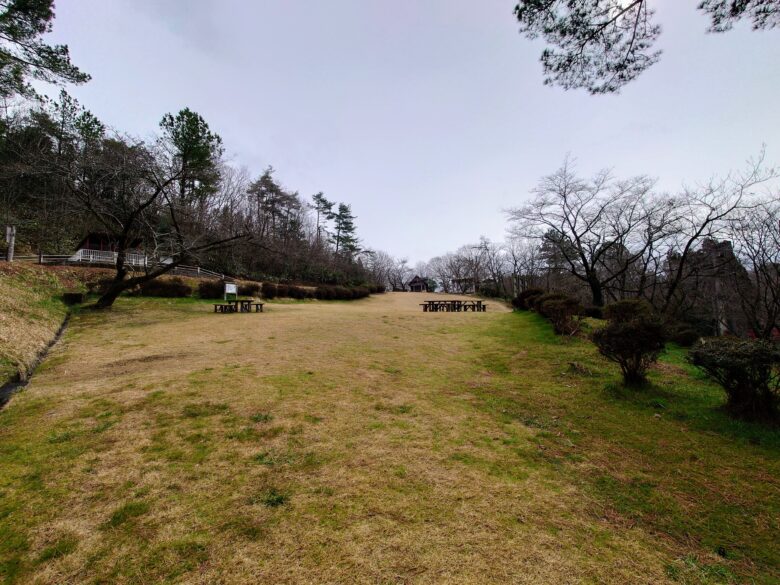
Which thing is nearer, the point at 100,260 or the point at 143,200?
the point at 143,200

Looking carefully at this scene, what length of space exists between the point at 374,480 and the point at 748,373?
4.84m

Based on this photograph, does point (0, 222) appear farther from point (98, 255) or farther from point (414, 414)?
point (414, 414)

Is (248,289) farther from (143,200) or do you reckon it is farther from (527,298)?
(527,298)

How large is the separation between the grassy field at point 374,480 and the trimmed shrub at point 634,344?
14.6 inches

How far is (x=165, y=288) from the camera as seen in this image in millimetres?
16141

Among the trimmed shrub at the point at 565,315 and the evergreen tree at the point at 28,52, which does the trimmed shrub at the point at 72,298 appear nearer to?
the evergreen tree at the point at 28,52

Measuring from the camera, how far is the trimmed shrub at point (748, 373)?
12.4 ft

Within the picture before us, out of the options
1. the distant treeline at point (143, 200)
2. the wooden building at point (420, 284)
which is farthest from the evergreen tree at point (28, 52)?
the wooden building at point (420, 284)

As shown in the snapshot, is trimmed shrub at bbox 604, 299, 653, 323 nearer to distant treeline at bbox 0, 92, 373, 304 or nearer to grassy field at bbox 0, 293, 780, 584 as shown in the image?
grassy field at bbox 0, 293, 780, 584

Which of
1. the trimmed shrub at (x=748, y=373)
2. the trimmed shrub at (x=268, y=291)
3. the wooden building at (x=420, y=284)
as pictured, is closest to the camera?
the trimmed shrub at (x=748, y=373)

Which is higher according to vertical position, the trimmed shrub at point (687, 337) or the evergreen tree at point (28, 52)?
the evergreen tree at point (28, 52)

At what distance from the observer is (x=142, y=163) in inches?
457

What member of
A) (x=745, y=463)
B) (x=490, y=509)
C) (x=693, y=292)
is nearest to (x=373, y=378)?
(x=490, y=509)

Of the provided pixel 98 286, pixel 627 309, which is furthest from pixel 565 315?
pixel 98 286
